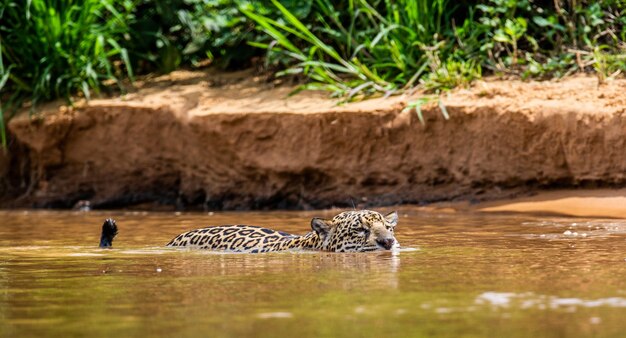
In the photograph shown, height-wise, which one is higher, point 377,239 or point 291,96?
point 291,96

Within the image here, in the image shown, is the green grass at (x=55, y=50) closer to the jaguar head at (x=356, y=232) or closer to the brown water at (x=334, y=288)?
the brown water at (x=334, y=288)

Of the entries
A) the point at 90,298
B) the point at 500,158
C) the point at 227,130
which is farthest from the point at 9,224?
the point at 90,298

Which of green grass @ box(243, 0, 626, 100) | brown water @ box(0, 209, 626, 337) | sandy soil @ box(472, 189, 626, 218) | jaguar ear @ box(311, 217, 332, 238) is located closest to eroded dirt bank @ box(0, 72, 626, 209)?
sandy soil @ box(472, 189, 626, 218)

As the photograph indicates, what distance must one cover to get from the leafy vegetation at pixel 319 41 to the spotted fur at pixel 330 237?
13.0ft

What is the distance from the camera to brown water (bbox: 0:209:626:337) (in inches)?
179

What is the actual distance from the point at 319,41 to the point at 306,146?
1261 millimetres

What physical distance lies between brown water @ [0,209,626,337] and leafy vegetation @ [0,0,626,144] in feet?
11.9

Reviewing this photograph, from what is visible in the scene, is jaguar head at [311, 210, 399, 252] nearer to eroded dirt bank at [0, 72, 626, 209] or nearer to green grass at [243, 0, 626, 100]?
eroded dirt bank at [0, 72, 626, 209]

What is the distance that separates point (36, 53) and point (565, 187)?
6.42 meters

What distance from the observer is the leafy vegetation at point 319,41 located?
12695 millimetres

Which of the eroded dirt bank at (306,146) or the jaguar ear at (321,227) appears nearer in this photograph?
the jaguar ear at (321,227)

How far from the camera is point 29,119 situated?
1386 cm

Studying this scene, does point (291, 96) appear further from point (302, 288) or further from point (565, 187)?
point (302, 288)

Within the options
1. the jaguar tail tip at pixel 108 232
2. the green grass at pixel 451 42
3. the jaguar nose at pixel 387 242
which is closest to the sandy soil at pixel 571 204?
the green grass at pixel 451 42
